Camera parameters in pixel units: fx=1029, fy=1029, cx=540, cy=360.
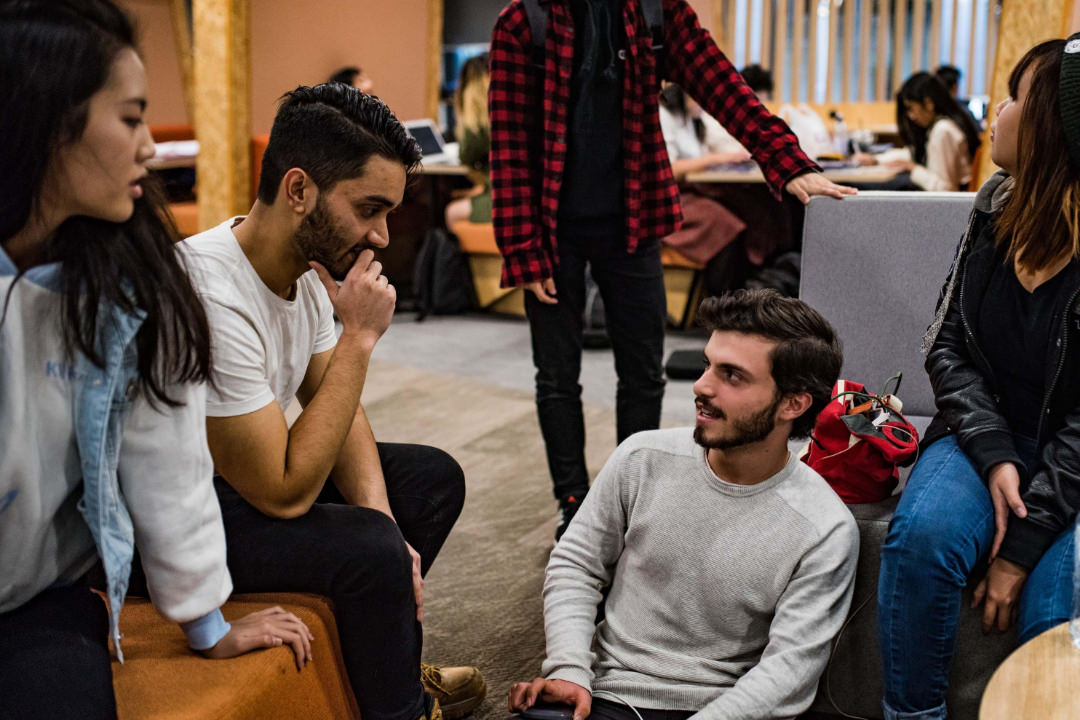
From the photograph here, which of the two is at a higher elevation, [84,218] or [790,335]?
[84,218]

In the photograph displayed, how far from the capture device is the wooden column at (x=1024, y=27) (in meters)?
3.07

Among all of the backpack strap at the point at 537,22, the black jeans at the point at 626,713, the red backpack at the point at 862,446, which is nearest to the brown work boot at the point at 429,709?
the black jeans at the point at 626,713

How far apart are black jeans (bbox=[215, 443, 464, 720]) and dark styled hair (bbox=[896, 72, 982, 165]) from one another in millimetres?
3812

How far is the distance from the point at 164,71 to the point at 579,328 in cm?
457

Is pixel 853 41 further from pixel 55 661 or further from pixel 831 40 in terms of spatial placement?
pixel 55 661

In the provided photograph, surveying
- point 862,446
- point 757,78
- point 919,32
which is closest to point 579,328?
point 862,446

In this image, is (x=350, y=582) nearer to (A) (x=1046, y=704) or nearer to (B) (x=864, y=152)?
(A) (x=1046, y=704)

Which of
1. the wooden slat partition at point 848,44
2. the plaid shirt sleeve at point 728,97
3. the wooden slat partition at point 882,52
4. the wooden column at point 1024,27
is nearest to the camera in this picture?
the plaid shirt sleeve at point 728,97

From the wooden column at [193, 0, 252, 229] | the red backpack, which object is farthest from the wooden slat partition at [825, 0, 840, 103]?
the red backpack

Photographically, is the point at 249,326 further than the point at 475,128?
No

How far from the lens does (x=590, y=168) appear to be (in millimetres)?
2387

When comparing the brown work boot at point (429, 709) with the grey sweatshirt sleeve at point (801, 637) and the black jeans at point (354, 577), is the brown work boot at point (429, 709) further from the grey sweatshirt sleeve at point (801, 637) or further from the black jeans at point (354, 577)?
the grey sweatshirt sleeve at point (801, 637)

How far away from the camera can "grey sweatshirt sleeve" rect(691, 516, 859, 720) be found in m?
1.43

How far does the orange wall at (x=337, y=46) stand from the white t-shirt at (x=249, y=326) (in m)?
3.66
